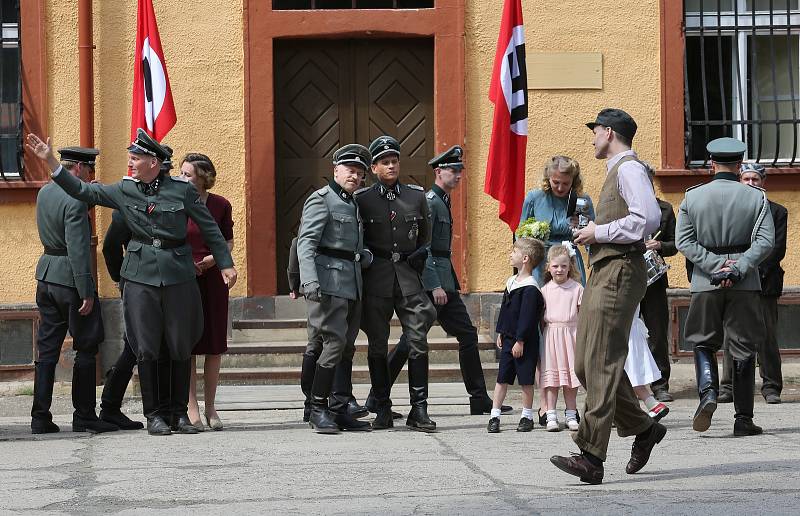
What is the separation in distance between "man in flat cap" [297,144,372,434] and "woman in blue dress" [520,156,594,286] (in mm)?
1307

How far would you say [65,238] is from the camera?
9547 mm

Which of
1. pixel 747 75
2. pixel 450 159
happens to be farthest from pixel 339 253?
pixel 747 75

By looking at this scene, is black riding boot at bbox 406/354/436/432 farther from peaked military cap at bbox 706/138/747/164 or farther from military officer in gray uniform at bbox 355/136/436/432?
peaked military cap at bbox 706/138/747/164

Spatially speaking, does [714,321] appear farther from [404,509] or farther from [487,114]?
[487,114]

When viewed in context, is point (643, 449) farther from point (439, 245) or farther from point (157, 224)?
point (157, 224)

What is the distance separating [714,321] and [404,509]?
341 centimetres

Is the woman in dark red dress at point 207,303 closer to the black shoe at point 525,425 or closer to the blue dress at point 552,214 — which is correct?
the black shoe at point 525,425

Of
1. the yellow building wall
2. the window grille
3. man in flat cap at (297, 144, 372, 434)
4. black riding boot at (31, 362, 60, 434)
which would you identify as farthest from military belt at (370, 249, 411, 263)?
the window grille

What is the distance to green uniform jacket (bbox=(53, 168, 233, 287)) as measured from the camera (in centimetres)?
912

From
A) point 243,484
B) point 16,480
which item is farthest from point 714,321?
point 16,480

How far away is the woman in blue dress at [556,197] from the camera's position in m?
9.91

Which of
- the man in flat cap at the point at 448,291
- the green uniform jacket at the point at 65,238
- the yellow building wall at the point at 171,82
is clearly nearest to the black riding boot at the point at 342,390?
the man in flat cap at the point at 448,291

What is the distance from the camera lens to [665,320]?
11.2 meters

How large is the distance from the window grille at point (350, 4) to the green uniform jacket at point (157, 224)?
13.5 feet
